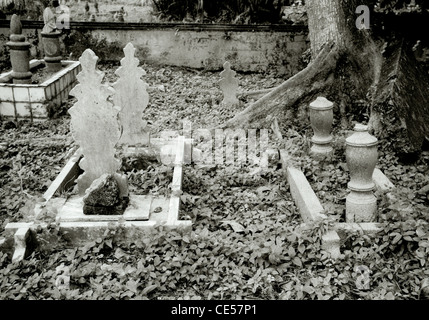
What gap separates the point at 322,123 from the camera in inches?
241

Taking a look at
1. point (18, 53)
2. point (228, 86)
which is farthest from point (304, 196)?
point (18, 53)

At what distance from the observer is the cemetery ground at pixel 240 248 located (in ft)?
12.8

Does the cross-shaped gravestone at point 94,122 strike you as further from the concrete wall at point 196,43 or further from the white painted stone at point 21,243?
the concrete wall at point 196,43

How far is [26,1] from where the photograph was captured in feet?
46.7

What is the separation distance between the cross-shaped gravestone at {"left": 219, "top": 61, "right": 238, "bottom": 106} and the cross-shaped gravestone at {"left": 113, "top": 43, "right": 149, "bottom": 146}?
267cm

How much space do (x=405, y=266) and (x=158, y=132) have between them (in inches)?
173

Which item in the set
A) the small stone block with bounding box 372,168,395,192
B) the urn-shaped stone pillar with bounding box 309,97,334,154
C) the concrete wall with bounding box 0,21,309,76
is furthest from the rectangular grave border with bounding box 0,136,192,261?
the concrete wall with bounding box 0,21,309,76

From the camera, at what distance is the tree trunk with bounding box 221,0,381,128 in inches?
288

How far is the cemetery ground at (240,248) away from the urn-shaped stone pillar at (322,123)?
0.21 m

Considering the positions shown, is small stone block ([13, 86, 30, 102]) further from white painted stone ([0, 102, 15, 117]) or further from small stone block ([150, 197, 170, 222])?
small stone block ([150, 197, 170, 222])

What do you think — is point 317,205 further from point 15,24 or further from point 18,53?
point 15,24

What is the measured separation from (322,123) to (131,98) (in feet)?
8.13

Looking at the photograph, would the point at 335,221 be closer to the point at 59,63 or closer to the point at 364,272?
the point at 364,272

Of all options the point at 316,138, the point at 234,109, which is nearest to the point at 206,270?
the point at 316,138
